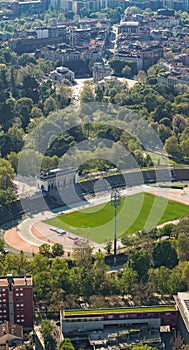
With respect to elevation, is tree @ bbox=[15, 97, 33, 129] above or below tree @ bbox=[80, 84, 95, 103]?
below

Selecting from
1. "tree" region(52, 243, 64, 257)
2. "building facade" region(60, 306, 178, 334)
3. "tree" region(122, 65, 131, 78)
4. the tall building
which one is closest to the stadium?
"tree" region(52, 243, 64, 257)

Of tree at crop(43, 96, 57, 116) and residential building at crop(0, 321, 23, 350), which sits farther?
tree at crop(43, 96, 57, 116)

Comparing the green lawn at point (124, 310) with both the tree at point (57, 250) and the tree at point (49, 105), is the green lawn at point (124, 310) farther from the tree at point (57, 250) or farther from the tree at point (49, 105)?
the tree at point (49, 105)

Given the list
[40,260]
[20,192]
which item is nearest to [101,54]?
[20,192]

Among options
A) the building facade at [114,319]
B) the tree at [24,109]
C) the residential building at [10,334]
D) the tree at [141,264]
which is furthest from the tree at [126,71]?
the residential building at [10,334]

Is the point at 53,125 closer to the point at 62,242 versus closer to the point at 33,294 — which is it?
the point at 62,242

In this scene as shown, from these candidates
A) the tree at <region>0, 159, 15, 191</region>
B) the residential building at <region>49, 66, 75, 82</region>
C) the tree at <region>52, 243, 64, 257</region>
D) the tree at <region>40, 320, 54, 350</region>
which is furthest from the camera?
the residential building at <region>49, 66, 75, 82</region>

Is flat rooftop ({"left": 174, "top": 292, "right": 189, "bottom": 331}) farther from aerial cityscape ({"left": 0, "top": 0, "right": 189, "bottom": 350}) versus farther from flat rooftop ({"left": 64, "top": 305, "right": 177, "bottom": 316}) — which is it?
flat rooftop ({"left": 64, "top": 305, "right": 177, "bottom": 316})
